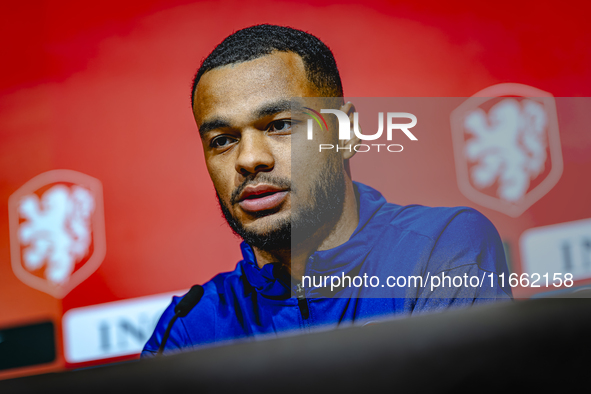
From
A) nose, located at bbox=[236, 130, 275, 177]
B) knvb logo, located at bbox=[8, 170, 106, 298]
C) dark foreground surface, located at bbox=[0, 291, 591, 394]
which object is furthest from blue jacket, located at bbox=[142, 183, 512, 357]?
dark foreground surface, located at bbox=[0, 291, 591, 394]

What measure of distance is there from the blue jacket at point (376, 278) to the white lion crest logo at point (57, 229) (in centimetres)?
40

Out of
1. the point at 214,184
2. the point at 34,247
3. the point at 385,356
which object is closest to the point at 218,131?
the point at 214,184

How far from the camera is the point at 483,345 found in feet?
0.99

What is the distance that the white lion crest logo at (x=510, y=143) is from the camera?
46.1 inches

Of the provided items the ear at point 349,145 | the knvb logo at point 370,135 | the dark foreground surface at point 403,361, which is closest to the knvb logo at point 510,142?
the knvb logo at point 370,135

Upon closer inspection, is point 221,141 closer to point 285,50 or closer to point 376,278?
point 285,50

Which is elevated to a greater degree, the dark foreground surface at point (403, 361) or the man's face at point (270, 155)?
the man's face at point (270, 155)

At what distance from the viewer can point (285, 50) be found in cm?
116

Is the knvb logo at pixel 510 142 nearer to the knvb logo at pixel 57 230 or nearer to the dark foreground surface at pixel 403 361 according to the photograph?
the dark foreground surface at pixel 403 361

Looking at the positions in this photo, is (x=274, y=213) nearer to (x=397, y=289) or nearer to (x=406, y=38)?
(x=397, y=289)

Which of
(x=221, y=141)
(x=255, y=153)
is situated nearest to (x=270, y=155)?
(x=255, y=153)

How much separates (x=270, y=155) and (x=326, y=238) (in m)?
0.26

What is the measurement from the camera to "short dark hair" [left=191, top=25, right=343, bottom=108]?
1.15 meters

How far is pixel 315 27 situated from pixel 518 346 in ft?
3.56
